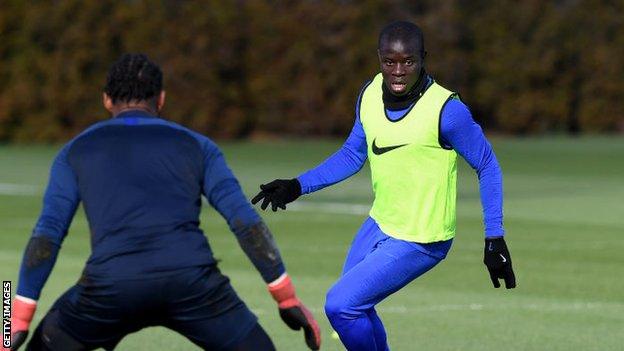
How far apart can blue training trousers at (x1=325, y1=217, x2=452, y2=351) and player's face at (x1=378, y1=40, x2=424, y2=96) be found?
0.78 meters

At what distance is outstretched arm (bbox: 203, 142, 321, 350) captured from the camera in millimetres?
6719

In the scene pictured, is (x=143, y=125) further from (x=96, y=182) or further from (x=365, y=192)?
(x=365, y=192)

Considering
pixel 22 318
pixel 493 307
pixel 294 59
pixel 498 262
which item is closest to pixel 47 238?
pixel 22 318

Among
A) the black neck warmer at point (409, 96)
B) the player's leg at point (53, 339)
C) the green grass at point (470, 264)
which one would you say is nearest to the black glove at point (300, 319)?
the player's leg at point (53, 339)

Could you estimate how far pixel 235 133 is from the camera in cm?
3688

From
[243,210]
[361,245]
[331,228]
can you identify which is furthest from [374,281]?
[331,228]

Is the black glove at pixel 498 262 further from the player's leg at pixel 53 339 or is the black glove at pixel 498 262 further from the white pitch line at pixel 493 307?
the white pitch line at pixel 493 307

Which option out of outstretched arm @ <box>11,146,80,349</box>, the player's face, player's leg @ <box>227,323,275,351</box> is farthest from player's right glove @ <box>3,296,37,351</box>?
the player's face

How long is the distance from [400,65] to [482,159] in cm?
63

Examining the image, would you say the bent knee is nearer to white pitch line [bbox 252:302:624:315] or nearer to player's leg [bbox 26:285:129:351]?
player's leg [bbox 26:285:129:351]

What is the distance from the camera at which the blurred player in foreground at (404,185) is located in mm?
8641

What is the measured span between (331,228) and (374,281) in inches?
421

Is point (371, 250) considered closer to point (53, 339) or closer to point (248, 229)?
point (248, 229)

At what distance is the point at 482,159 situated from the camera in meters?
8.73
